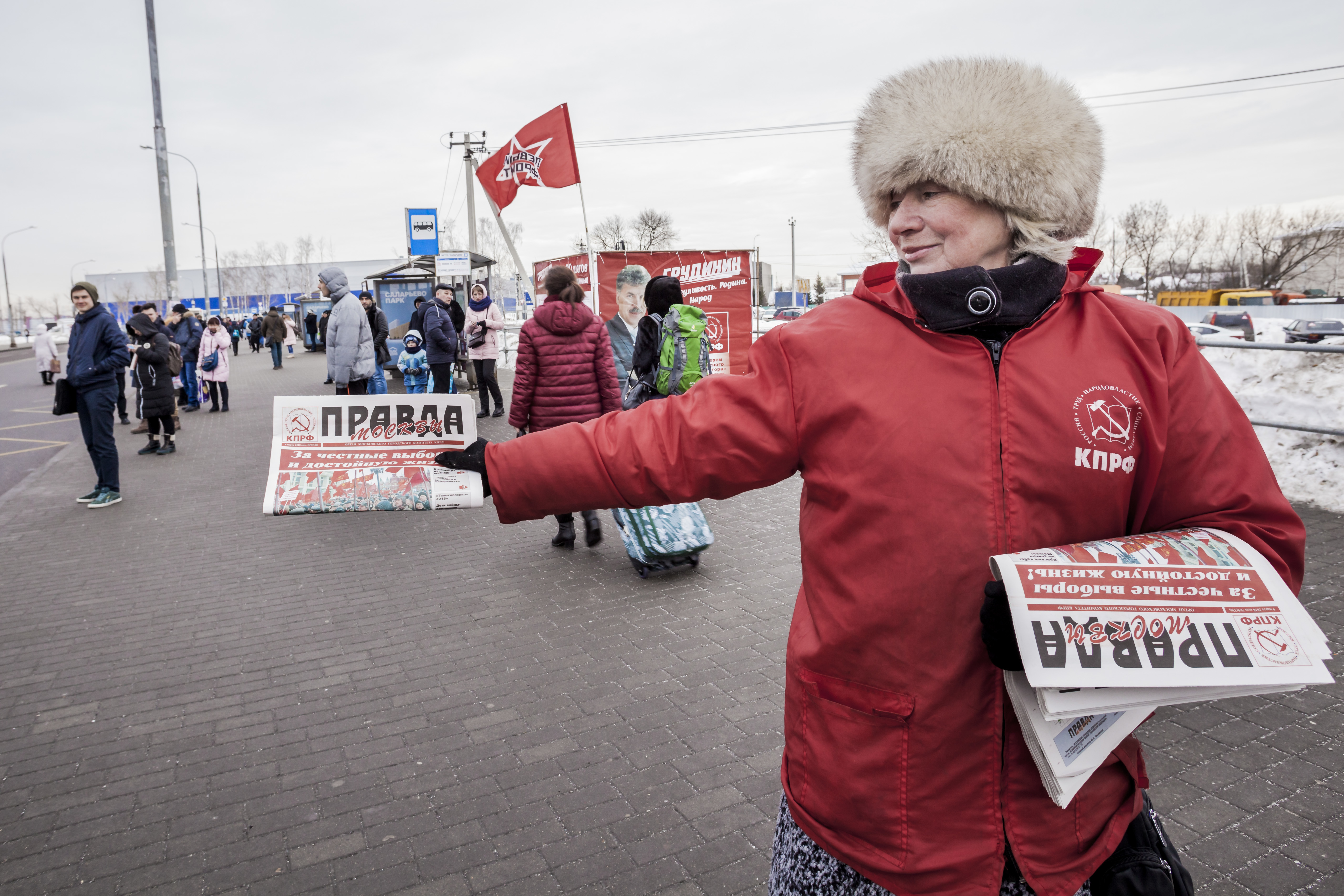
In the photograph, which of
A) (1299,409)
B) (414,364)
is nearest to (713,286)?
(414,364)

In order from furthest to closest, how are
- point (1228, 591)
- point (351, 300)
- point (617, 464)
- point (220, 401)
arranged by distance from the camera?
point (220, 401) < point (351, 300) < point (617, 464) < point (1228, 591)

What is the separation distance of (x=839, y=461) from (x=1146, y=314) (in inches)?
25.0

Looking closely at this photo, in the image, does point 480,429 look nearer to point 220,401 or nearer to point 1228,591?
point 220,401

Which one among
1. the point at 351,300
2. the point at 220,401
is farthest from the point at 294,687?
the point at 220,401

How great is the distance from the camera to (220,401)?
51.4 feet

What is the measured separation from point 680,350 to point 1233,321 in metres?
27.8

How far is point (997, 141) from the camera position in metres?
1.51

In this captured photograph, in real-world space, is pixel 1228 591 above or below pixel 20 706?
above

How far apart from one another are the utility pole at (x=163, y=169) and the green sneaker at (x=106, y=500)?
9.16m

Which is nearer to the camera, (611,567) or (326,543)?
(611,567)

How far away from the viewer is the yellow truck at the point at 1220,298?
44906 millimetres

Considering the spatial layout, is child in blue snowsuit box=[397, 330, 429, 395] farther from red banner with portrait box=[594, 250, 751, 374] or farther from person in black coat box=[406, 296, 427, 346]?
red banner with portrait box=[594, 250, 751, 374]

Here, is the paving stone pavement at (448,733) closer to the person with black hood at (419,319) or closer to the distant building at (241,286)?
the person with black hood at (419,319)

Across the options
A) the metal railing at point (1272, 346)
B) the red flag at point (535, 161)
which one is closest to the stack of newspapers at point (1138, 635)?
the metal railing at point (1272, 346)
